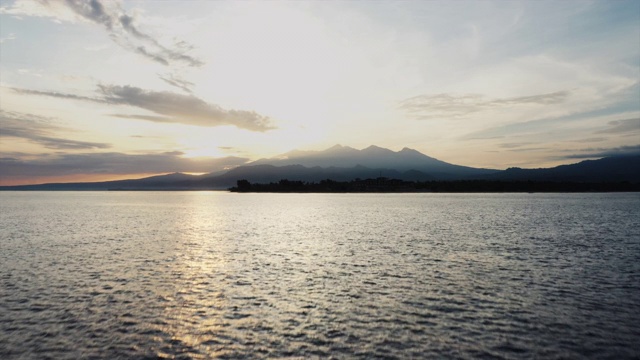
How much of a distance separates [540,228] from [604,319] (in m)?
75.0

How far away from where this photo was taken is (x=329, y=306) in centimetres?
3269

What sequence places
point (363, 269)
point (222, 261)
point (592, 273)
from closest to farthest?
point (592, 273) → point (363, 269) → point (222, 261)

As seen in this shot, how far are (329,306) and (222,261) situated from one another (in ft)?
90.8

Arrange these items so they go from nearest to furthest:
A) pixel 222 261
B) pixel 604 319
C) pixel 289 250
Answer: pixel 604 319 < pixel 222 261 < pixel 289 250

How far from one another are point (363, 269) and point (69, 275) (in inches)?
1381

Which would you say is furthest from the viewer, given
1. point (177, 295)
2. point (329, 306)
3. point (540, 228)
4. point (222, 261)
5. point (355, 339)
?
point (540, 228)

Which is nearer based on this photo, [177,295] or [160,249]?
[177,295]

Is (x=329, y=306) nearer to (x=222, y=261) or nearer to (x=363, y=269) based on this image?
(x=363, y=269)

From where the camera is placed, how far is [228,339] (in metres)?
25.7

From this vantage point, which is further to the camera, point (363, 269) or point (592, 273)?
point (363, 269)

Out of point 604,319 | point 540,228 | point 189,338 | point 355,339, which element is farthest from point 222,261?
point 540,228

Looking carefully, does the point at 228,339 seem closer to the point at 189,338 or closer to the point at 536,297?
the point at 189,338

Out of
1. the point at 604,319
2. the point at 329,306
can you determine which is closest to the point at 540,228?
the point at 604,319

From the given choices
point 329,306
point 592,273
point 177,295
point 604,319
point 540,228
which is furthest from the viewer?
point 540,228
